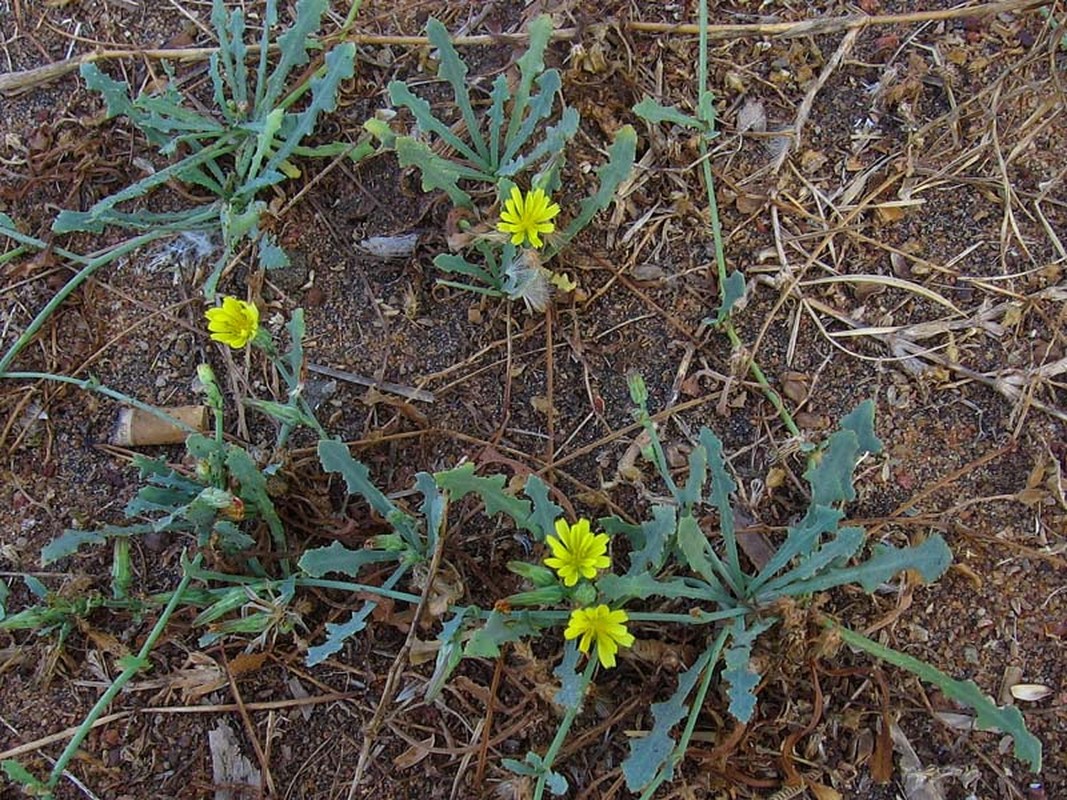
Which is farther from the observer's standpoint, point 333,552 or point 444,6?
point 444,6

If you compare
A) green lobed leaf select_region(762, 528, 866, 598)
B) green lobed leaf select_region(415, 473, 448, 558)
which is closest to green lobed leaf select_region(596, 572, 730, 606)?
green lobed leaf select_region(762, 528, 866, 598)

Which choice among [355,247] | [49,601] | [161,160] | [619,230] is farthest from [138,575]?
[619,230]

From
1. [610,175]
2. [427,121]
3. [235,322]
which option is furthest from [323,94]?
[610,175]

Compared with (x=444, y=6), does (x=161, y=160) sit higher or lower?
lower

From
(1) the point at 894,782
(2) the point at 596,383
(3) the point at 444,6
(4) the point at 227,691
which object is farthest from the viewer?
(3) the point at 444,6

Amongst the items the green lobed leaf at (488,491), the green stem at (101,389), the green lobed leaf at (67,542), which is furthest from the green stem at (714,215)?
the green lobed leaf at (67,542)

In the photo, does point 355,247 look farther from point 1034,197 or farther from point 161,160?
point 1034,197

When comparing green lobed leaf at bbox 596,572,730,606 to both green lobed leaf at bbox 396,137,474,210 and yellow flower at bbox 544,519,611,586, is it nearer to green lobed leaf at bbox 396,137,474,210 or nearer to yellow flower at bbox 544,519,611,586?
yellow flower at bbox 544,519,611,586

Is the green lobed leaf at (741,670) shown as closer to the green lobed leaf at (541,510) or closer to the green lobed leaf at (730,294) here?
the green lobed leaf at (541,510)
